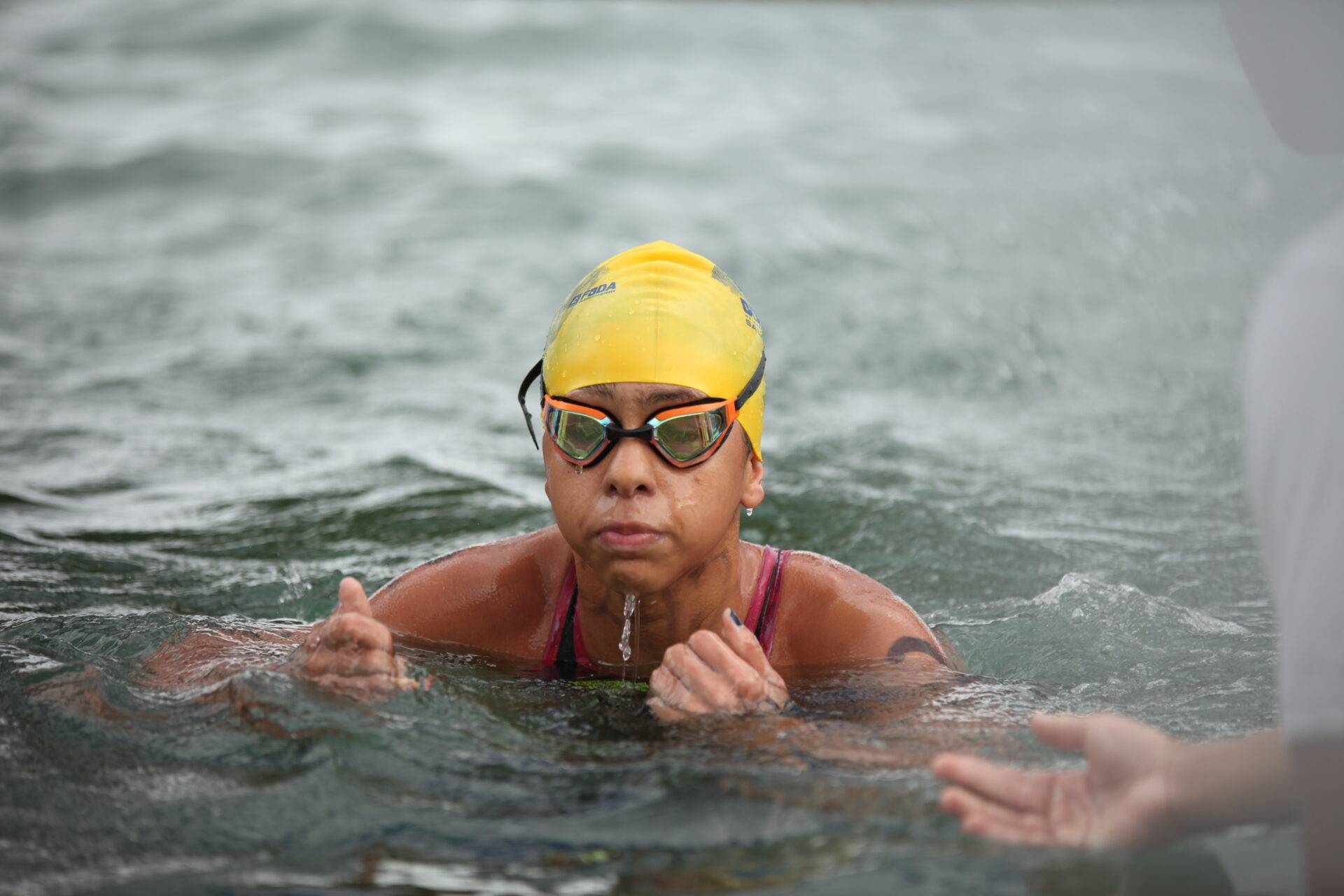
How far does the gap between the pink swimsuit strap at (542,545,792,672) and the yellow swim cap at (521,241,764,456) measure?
0.46 metres

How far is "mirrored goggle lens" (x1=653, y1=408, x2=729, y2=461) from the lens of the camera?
12.5 ft

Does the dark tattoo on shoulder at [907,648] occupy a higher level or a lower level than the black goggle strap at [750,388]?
lower

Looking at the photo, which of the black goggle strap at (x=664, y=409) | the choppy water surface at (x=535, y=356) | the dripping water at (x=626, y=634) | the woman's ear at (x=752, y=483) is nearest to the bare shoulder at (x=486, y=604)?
the choppy water surface at (x=535, y=356)

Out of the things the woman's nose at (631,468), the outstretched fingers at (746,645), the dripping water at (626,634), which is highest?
the woman's nose at (631,468)

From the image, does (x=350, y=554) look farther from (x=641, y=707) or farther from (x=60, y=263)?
(x=60, y=263)

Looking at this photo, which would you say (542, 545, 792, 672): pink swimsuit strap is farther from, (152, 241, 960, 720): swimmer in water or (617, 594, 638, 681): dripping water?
(617, 594, 638, 681): dripping water

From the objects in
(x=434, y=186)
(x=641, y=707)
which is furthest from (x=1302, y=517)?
(x=434, y=186)

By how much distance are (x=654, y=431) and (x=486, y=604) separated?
1.07m

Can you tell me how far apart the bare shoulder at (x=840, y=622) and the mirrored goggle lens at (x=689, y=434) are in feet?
2.46

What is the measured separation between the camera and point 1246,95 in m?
18.8

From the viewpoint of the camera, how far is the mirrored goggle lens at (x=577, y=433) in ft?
12.5

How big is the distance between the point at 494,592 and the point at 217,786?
Answer: 128 centimetres

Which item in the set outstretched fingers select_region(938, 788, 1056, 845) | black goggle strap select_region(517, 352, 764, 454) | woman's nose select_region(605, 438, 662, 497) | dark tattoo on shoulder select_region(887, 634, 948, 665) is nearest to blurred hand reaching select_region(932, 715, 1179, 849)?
outstretched fingers select_region(938, 788, 1056, 845)

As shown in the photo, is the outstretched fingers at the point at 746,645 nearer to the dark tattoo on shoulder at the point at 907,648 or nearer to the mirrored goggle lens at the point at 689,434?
the mirrored goggle lens at the point at 689,434
